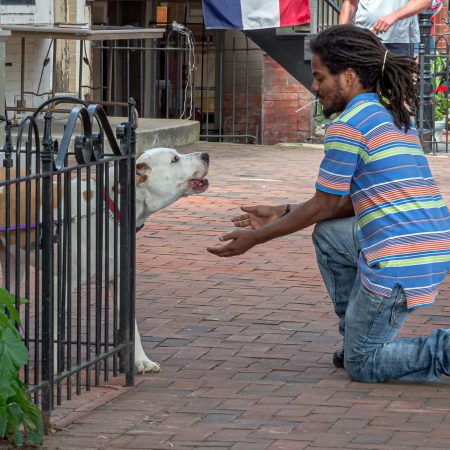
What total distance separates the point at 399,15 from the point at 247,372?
5.96 meters

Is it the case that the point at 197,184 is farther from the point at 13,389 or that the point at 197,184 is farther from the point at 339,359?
the point at 13,389

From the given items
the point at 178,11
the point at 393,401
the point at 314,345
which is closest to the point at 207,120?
the point at 178,11

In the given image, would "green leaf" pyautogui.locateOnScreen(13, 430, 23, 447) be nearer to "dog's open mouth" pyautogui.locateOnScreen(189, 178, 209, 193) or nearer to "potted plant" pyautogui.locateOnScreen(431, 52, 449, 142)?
"dog's open mouth" pyautogui.locateOnScreen(189, 178, 209, 193)

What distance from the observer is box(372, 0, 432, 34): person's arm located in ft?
36.1

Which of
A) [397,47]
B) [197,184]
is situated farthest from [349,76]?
[397,47]

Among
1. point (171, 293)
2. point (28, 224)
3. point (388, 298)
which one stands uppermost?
point (28, 224)

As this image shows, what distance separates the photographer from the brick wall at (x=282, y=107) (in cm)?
1780

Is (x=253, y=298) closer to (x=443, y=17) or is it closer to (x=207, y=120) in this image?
(x=207, y=120)

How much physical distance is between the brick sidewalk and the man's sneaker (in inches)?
1.9

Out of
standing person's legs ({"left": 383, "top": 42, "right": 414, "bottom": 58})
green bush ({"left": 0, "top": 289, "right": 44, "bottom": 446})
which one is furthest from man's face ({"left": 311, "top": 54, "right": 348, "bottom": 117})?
→ standing person's legs ({"left": 383, "top": 42, "right": 414, "bottom": 58})

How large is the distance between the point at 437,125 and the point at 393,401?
12105 mm

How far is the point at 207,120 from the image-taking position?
17734mm

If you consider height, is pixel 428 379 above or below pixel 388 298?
below

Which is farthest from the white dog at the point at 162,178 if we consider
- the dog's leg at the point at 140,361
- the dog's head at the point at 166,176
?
the dog's leg at the point at 140,361
